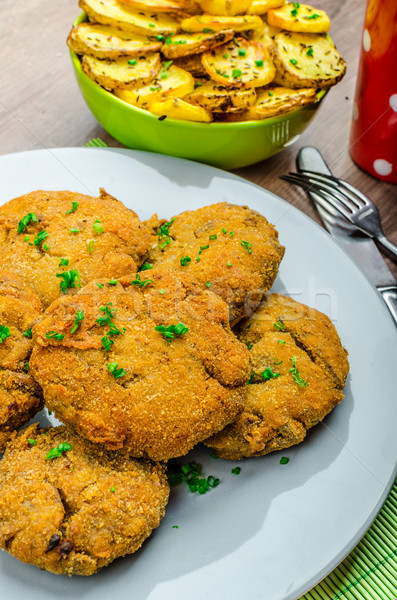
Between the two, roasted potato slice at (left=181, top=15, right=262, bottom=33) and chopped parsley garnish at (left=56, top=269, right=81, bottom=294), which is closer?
chopped parsley garnish at (left=56, top=269, right=81, bottom=294)

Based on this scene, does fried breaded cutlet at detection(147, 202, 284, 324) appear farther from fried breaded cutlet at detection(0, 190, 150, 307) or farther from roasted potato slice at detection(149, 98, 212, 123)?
roasted potato slice at detection(149, 98, 212, 123)

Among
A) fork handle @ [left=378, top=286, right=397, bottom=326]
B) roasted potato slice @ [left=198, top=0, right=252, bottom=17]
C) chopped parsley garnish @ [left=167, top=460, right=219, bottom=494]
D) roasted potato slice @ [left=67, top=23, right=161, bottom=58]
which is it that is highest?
roasted potato slice @ [left=198, top=0, right=252, bottom=17]

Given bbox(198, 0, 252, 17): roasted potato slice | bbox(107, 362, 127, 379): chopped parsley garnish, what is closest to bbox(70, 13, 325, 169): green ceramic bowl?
bbox(198, 0, 252, 17): roasted potato slice

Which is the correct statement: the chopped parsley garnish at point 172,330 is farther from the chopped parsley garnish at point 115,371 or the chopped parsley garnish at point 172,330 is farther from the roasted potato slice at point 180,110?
the roasted potato slice at point 180,110

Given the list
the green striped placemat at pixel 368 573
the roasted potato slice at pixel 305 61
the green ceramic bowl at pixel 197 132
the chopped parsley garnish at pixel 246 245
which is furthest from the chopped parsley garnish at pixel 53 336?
the roasted potato slice at pixel 305 61

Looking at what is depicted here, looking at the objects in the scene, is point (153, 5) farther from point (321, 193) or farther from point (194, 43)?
point (321, 193)

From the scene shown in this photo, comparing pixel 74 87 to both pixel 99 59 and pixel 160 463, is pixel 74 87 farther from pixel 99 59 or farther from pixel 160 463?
pixel 160 463
